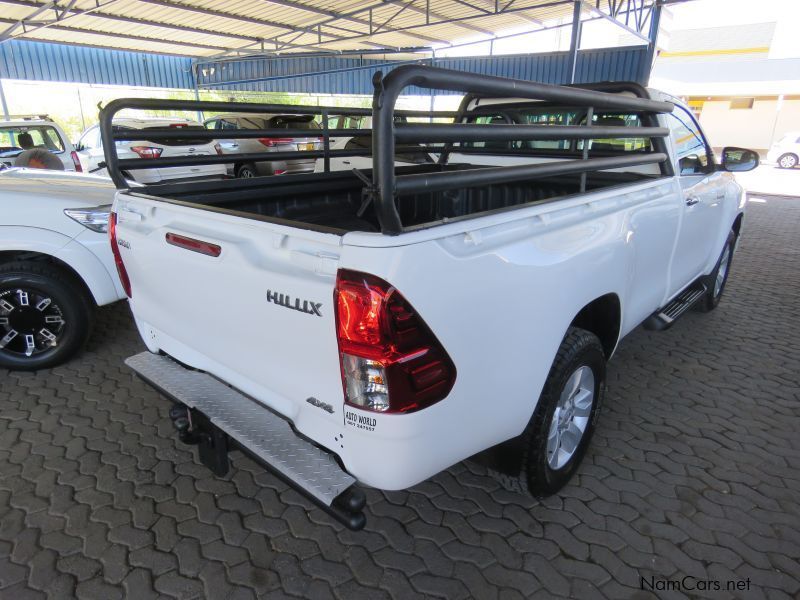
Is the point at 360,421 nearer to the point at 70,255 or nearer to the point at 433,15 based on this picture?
the point at 70,255

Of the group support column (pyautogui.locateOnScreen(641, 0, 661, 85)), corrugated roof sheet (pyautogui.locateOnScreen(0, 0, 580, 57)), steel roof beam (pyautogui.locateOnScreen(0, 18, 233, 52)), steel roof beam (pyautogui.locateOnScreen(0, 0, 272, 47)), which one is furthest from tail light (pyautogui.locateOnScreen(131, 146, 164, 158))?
support column (pyautogui.locateOnScreen(641, 0, 661, 85))

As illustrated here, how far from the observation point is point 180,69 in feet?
74.9

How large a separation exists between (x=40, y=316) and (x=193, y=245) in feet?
8.22

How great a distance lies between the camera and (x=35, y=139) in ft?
28.5

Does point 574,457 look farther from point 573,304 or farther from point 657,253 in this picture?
point 657,253

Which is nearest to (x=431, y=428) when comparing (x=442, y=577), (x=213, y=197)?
(x=442, y=577)

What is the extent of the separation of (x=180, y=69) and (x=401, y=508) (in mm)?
25091

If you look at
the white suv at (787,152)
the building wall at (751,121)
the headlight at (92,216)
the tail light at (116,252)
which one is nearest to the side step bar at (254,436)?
the tail light at (116,252)

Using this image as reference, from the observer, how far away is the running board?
143 inches

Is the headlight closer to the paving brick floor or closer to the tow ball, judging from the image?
the paving brick floor

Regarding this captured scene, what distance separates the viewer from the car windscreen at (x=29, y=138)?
8312 mm

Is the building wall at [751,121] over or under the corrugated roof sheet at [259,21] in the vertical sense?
under

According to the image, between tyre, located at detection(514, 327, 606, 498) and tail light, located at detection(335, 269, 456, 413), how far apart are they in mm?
760

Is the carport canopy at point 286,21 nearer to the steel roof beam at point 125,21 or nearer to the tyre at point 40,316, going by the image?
the steel roof beam at point 125,21
